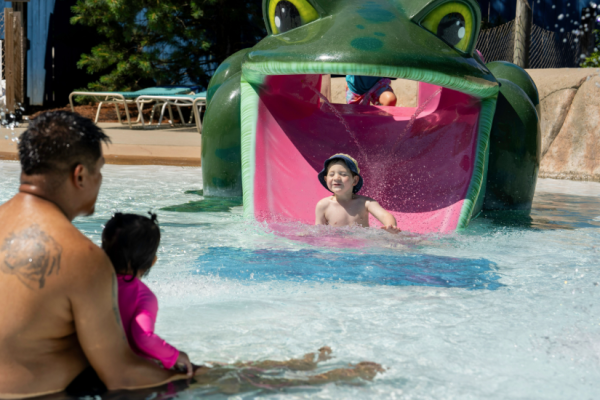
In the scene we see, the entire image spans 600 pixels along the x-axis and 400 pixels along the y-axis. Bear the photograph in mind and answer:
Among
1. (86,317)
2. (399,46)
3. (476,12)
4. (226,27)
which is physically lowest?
(86,317)

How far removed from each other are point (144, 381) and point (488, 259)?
2146 millimetres

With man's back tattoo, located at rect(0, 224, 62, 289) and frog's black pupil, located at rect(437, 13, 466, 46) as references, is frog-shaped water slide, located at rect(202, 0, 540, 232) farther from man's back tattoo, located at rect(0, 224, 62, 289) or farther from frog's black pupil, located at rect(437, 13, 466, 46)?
man's back tattoo, located at rect(0, 224, 62, 289)

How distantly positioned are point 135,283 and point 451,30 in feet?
8.68

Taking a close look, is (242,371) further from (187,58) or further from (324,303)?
(187,58)

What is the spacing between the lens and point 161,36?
11172 mm

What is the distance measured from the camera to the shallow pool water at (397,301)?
1.88 m

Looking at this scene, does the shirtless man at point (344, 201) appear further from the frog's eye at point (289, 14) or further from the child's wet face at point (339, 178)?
the frog's eye at point (289, 14)

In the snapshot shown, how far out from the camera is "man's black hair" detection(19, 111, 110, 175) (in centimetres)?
149

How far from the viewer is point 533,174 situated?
4.70 metres

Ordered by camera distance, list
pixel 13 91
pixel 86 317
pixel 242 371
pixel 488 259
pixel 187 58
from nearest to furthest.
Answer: pixel 86 317
pixel 242 371
pixel 488 259
pixel 13 91
pixel 187 58

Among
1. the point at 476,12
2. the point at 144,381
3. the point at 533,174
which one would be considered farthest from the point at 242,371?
the point at 533,174

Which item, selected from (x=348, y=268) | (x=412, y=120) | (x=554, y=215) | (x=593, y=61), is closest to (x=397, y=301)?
(x=348, y=268)

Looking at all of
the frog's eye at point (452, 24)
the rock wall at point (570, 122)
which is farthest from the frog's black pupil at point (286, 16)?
the rock wall at point (570, 122)

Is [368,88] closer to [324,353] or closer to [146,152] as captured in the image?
[146,152]
